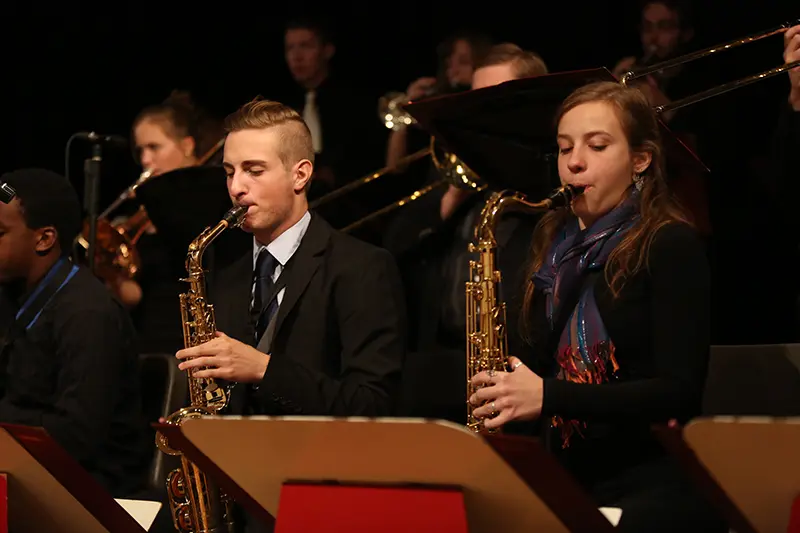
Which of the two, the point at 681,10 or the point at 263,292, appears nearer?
the point at 263,292

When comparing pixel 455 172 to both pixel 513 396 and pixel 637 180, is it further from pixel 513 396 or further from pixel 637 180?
pixel 513 396

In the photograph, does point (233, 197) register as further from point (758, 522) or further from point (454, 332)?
point (758, 522)

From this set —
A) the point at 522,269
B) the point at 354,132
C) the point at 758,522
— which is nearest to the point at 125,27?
the point at 354,132

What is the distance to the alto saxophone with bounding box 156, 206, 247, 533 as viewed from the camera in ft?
9.74

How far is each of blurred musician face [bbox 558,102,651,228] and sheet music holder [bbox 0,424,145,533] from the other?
139 centimetres

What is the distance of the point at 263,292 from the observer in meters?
3.12

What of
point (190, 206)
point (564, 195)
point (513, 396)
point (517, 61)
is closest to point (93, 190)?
point (190, 206)

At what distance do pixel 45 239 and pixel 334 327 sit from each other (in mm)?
1326

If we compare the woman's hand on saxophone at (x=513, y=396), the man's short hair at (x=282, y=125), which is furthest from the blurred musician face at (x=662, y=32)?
the woman's hand on saxophone at (x=513, y=396)

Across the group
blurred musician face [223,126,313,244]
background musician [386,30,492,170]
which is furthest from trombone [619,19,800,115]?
background musician [386,30,492,170]

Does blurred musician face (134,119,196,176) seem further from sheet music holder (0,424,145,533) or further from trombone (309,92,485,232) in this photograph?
sheet music holder (0,424,145,533)

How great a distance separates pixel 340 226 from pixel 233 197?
1624mm

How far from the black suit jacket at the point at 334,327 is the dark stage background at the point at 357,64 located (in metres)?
1.68

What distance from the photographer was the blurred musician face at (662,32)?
13.8 feet
